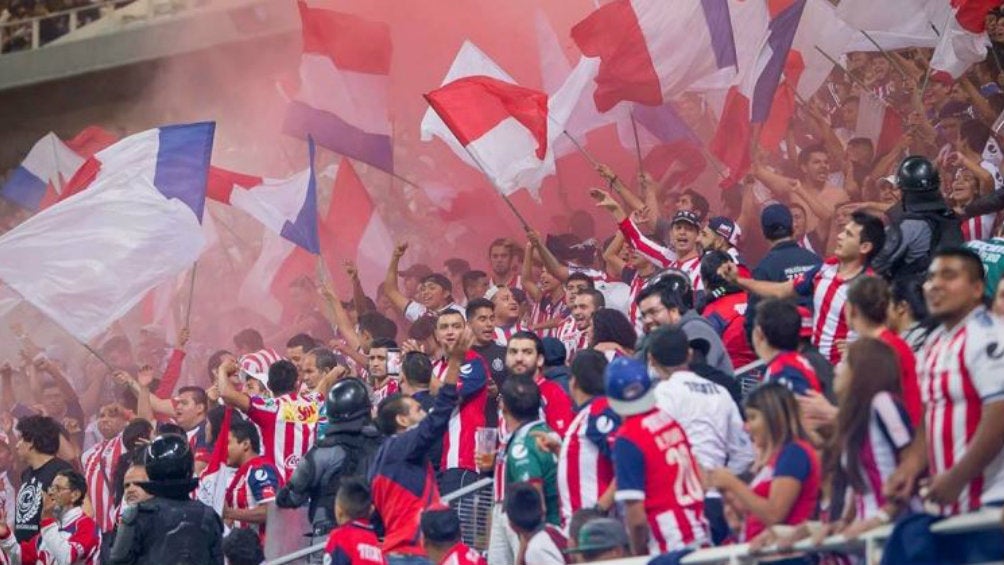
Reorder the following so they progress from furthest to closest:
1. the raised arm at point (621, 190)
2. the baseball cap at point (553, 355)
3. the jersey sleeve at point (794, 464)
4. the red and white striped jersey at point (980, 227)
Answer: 1. the raised arm at point (621, 190)
2. the red and white striped jersey at point (980, 227)
3. the baseball cap at point (553, 355)
4. the jersey sleeve at point (794, 464)

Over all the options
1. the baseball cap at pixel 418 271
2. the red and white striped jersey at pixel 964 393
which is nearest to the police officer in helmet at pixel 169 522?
the red and white striped jersey at pixel 964 393

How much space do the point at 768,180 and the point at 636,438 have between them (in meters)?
4.93

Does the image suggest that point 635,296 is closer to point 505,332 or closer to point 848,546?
point 505,332

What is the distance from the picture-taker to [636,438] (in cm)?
789

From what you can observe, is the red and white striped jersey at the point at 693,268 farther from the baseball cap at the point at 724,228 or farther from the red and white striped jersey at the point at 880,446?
the red and white striped jersey at the point at 880,446

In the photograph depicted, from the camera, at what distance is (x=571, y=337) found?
1205cm

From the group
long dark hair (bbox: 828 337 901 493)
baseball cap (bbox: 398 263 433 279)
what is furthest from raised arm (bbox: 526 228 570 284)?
long dark hair (bbox: 828 337 901 493)

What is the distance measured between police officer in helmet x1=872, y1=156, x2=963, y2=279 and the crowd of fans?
0.5 inches

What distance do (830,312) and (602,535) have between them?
6.74 feet

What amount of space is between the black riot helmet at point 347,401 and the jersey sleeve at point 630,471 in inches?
102

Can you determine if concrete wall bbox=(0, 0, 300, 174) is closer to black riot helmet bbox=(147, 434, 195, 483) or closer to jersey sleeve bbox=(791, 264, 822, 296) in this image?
black riot helmet bbox=(147, 434, 195, 483)

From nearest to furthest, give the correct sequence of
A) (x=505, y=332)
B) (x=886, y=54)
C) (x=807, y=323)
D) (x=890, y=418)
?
(x=890, y=418) < (x=807, y=323) < (x=505, y=332) < (x=886, y=54)

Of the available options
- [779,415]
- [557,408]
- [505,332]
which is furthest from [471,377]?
[779,415]

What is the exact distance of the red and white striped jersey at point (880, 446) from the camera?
23.1ft
